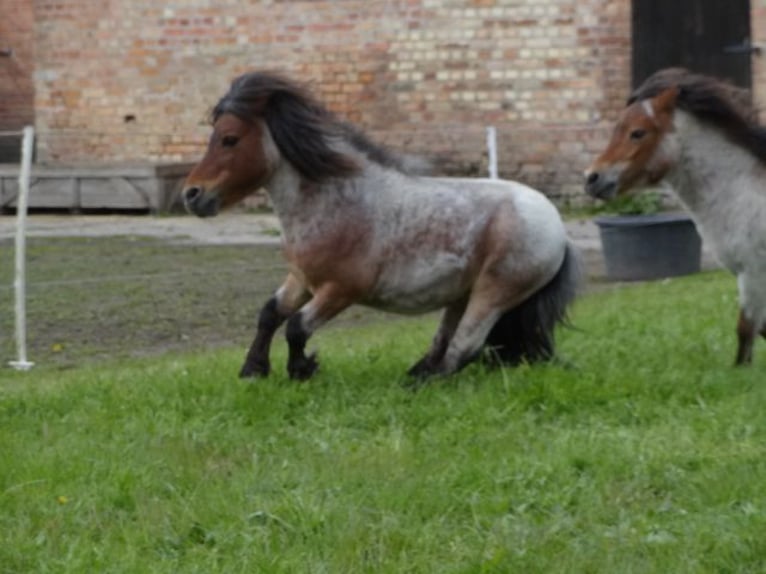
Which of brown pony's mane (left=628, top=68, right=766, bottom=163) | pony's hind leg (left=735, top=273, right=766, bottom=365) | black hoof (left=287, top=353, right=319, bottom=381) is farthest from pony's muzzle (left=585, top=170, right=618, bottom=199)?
black hoof (left=287, top=353, right=319, bottom=381)

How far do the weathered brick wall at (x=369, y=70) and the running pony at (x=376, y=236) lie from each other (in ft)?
43.9

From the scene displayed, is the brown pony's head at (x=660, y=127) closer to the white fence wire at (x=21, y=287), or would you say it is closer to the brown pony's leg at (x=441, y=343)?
the brown pony's leg at (x=441, y=343)

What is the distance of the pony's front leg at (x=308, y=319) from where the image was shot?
8898 millimetres

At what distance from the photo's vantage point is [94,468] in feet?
23.4

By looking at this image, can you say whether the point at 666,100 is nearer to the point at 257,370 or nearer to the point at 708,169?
the point at 708,169

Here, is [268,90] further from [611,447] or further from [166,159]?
[166,159]

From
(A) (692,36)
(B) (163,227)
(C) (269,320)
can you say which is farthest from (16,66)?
(C) (269,320)

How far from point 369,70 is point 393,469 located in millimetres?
16850

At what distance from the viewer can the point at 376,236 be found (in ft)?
29.8

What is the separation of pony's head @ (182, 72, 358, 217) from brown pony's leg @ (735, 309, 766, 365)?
6.64ft

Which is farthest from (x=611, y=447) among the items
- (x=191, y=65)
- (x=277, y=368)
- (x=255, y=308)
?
(x=191, y=65)

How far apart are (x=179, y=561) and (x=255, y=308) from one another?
871 centimetres

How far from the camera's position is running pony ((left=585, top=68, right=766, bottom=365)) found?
948cm

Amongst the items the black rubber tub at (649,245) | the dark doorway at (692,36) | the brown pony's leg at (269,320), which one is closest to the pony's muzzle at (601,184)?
the brown pony's leg at (269,320)
